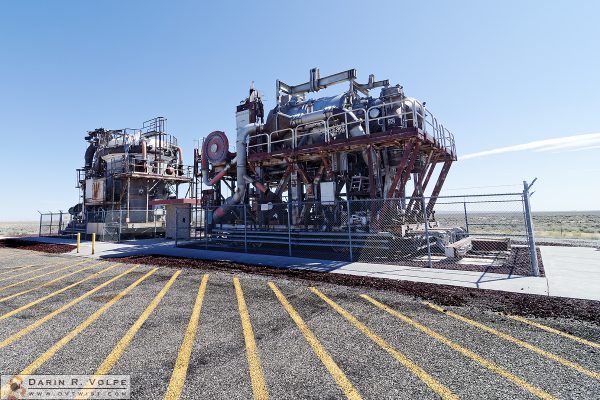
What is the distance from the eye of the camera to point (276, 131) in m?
15.5

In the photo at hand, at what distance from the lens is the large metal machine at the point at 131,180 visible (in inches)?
1059

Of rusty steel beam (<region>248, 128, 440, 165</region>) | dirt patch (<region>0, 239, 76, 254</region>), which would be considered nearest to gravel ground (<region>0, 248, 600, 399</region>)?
rusty steel beam (<region>248, 128, 440, 165</region>)

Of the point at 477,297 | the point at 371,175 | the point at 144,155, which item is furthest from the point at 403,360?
the point at 144,155

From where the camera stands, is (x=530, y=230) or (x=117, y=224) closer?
(x=530, y=230)

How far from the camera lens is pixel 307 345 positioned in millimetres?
4477

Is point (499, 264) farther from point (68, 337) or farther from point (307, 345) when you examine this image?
point (68, 337)

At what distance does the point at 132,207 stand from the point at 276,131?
20.4 meters

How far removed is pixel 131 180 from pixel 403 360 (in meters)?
30.7

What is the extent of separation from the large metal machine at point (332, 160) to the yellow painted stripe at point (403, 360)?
23.4 feet

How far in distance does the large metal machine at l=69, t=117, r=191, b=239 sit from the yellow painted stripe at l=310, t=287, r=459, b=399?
24.7 metres

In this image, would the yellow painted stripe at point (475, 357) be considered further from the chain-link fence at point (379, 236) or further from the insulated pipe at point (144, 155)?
the insulated pipe at point (144, 155)

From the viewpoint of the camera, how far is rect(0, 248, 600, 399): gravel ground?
3.40 metres

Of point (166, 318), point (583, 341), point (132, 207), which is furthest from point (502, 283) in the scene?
point (132, 207)

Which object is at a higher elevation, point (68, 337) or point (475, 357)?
point (68, 337)
